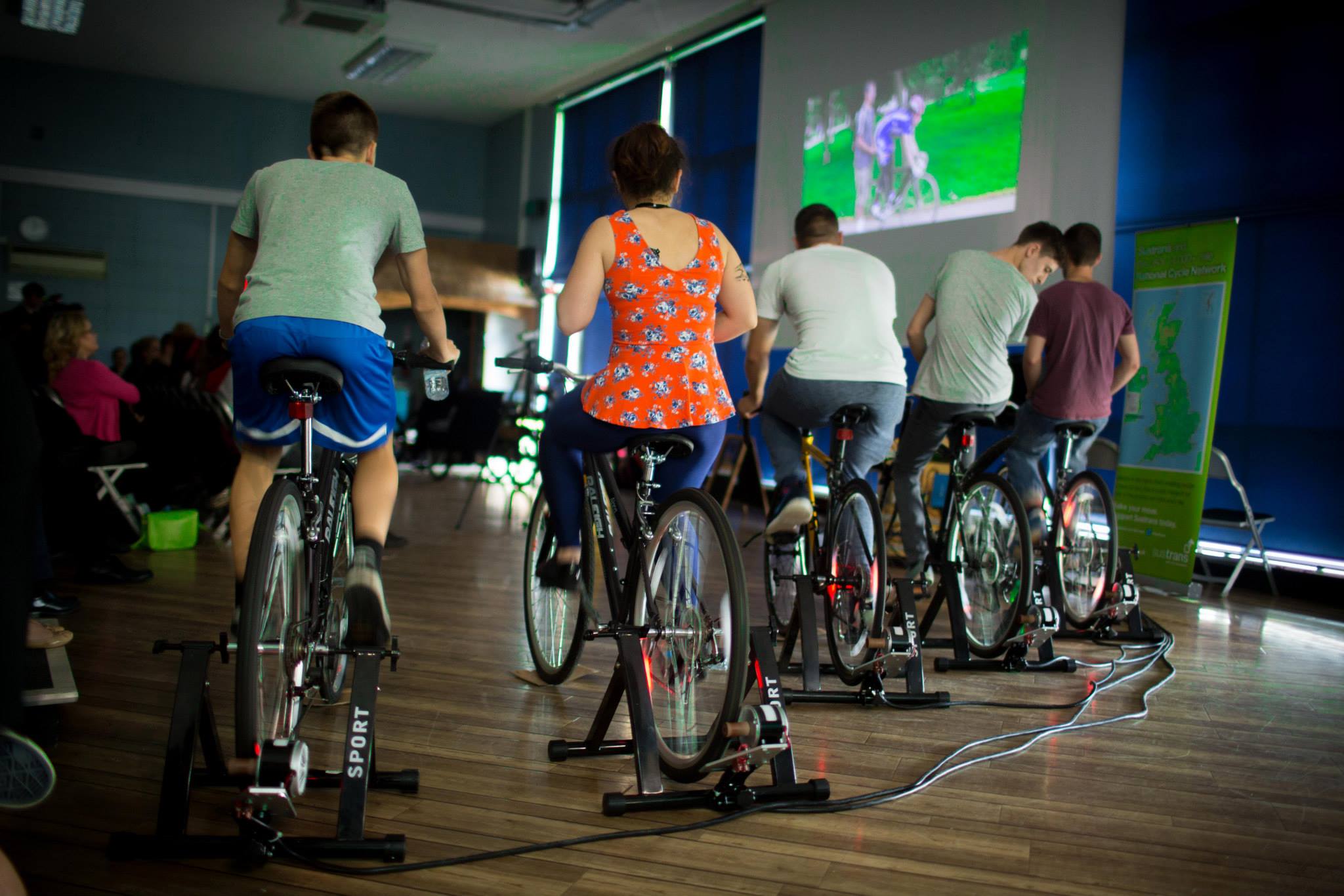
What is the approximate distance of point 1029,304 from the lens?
376 cm

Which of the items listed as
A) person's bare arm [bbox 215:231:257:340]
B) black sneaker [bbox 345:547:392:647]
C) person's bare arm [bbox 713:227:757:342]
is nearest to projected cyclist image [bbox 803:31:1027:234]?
person's bare arm [bbox 713:227:757:342]

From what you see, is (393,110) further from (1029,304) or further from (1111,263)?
(1029,304)

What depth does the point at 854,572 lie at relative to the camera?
3.09 meters

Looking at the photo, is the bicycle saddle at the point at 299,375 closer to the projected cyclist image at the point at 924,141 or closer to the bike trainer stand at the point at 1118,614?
the bike trainer stand at the point at 1118,614

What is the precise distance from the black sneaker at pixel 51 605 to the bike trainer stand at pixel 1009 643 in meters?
2.93

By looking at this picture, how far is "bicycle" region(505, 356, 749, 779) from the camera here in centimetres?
208

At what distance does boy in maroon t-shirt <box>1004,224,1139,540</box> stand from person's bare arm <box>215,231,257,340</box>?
114 inches

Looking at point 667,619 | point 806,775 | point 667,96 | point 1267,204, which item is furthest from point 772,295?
point 667,96

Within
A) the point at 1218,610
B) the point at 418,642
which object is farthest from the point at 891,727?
the point at 1218,610

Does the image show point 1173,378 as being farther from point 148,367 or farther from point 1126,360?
point 148,367

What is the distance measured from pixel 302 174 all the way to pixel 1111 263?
5.44 m

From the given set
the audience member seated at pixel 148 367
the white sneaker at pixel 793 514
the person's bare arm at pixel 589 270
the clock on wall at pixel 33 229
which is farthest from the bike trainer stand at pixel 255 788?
the clock on wall at pixel 33 229

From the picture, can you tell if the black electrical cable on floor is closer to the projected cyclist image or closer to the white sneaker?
the white sneaker

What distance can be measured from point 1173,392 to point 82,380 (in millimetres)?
5234
